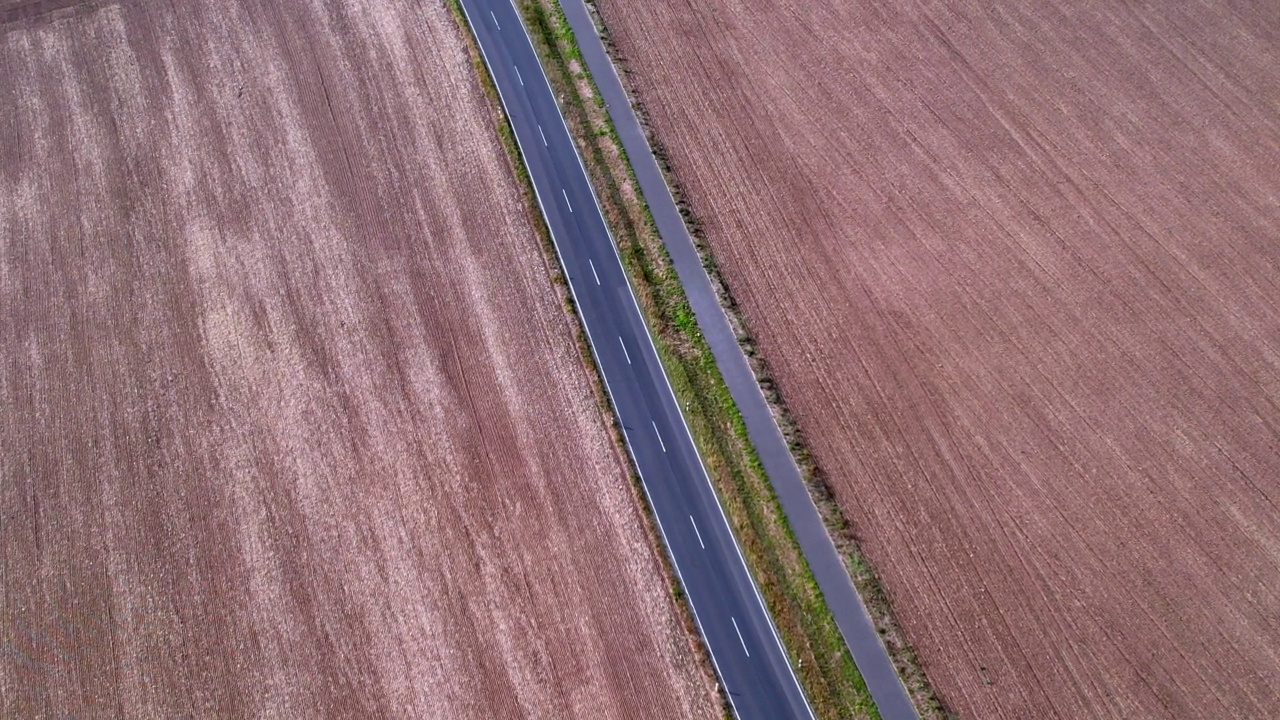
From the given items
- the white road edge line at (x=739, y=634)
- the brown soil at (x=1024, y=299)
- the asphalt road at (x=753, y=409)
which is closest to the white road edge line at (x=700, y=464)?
the white road edge line at (x=739, y=634)

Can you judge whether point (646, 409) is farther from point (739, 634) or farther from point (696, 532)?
point (739, 634)

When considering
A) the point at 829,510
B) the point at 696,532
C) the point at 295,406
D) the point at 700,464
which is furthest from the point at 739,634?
the point at 295,406

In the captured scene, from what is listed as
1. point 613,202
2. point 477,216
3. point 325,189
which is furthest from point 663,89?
point 325,189

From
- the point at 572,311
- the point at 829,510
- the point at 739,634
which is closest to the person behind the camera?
the point at 739,634

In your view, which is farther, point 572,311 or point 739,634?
point 572,311

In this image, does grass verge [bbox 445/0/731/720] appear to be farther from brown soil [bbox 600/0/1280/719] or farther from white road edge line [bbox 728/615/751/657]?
brown soil [bbox 600/0/1280/719]

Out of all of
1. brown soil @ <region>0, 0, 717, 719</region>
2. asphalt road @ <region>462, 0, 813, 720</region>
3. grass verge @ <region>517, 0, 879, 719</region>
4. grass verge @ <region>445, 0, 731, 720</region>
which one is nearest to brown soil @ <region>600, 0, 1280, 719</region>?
grass verge @ <region>517, 0, 879, 719</region>

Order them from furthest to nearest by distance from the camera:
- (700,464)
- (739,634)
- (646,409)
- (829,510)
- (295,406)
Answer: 1. (295,406)
2. (646,409)
3. (700,464)
4. (829,510)
5. (739,634)
